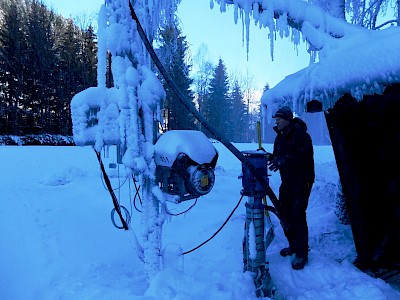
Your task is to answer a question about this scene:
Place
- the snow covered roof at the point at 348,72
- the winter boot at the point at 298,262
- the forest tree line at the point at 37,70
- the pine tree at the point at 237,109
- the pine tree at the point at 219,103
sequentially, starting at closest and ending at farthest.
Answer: the snow covered roof at the point at 348,72 < the winter boot at the point at 298,262 < the forest tree line at the point at 37,70 < the pine tree at the point at 219,103 < the pine tree at the point at 237,109

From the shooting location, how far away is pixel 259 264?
3121 millimetres

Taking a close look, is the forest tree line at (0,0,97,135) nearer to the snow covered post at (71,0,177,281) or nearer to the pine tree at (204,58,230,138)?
the pine tree at (204,58,230,138)

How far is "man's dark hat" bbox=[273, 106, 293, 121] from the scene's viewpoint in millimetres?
3756

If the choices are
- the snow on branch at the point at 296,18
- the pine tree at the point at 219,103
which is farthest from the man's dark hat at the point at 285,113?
the pine tree at the point at 219,103

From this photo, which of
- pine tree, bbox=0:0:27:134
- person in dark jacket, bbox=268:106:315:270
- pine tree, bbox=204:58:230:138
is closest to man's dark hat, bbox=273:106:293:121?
person in dark jacket, bbox=268:106:315:270

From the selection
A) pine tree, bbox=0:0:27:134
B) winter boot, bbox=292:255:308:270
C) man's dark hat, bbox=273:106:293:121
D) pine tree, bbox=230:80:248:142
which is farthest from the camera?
pine tree, bbox=230:80:248:142

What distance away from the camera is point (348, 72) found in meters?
3.05

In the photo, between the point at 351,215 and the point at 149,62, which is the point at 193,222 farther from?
the point at 149,62

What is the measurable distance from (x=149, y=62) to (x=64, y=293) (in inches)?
110

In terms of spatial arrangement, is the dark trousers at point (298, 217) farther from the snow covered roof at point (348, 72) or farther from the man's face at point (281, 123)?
the snow covered roof at point (348, 72)

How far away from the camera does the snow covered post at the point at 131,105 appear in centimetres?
295

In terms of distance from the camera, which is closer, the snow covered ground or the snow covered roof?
the snow covered roof

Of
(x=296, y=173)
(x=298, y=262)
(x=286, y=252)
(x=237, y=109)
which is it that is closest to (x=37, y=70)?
(x=296, y=173)

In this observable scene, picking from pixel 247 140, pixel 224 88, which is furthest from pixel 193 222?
pixel 247 140
